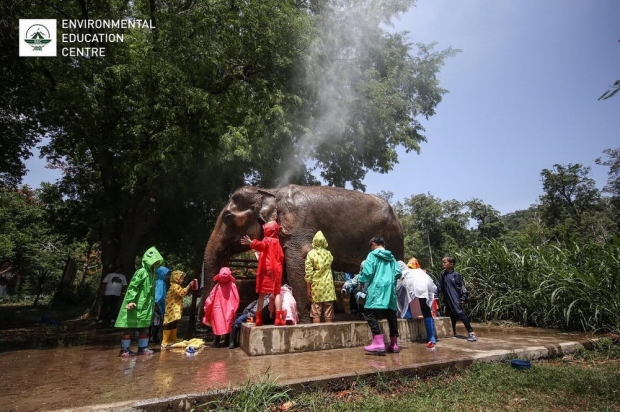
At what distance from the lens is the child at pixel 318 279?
6.05 m

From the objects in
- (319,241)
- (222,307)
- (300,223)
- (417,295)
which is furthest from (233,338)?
(417,295)

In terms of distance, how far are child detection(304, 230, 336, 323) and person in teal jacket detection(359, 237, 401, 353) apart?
2.69ft

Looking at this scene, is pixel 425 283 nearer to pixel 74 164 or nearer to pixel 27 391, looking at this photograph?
pixel 27 391

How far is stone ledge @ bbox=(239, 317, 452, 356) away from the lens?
203 inches

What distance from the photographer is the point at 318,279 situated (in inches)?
239

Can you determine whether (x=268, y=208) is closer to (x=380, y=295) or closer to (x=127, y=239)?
(x=380, y=295)

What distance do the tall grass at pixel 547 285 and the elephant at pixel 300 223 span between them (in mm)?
4018

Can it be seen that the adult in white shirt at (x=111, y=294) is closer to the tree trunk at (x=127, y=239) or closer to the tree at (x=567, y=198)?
the tree trunk at (x=127, y=239)

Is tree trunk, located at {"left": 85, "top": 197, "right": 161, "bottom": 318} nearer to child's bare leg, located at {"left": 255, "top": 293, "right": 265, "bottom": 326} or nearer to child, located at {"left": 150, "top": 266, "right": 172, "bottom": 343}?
child, located at {"left": 150, "top": 266, "right": 172, "bottom": 343}

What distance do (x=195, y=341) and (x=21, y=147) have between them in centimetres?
1216

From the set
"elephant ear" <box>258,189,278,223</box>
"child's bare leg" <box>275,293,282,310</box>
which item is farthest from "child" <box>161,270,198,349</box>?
"child's bare leg" <box>275,293,282,310</box>

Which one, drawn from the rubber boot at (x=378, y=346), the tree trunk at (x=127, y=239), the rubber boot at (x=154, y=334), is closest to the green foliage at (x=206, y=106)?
the tree trunk at (x=127, y=239)

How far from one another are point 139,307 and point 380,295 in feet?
12.4

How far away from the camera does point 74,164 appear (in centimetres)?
1539
